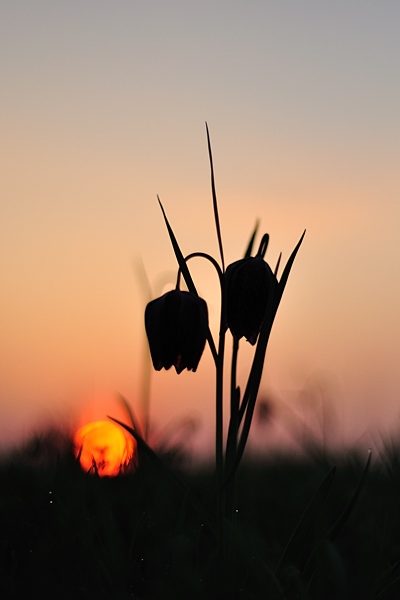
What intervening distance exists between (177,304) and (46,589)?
2.19 ft

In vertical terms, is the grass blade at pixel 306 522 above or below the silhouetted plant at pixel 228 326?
below

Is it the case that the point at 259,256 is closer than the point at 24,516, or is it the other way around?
the point at 259,256

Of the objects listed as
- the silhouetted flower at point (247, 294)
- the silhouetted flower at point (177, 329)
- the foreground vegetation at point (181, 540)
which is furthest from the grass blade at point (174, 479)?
the silhouetted flower at point (247, 294)

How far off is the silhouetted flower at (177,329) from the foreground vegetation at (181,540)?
10.3 inches

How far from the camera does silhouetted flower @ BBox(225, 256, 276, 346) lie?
55.7 inches

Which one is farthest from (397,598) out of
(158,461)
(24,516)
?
(24,516)

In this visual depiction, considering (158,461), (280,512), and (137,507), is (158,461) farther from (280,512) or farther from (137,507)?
(280,512)

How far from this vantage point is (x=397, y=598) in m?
1.29

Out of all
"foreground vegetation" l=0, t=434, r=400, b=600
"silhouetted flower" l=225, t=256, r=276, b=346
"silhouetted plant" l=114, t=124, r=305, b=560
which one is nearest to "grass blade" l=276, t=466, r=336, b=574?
"foreground vegetation" l=0, t=434, r=400, b=600

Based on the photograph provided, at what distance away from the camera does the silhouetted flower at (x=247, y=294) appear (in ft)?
4.64

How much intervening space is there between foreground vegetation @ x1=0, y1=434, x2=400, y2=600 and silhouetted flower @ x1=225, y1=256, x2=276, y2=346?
1.24ft

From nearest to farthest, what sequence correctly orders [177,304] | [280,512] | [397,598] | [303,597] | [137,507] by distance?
[303,597]
[397,598]
[177,304]
[137,507]
[280,512]

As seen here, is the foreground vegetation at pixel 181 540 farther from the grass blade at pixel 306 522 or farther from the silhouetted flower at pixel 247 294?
the silhouetted flower at pixel 247 294

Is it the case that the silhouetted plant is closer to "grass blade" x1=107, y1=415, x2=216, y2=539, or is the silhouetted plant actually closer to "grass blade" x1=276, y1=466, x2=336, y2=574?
"grass blade" x1=107, y1=415, x2=216, y2=539
